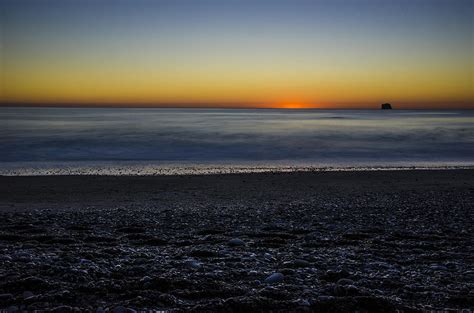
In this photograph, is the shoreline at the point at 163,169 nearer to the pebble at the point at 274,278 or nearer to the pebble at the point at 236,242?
the pebble at the point at 236,242

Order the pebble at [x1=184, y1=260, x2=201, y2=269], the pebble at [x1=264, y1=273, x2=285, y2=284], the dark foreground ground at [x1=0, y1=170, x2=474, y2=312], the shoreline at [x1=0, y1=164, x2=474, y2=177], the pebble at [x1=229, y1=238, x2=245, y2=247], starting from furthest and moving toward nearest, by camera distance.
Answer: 1. the shoreline at [x1=0, y1=164, x2=474, y2=177]
2. the pebble at [x1=229, y1=238, x2=245, y2=247]
3. the pebble at [x1=184, y1=260, x2=201, y2=269]
4. the pebble at [x1=264, y1=273, x2=285, y2=284]
5. the dark foreground ground at [x1=0, y1=170, x2=474, y2=312]

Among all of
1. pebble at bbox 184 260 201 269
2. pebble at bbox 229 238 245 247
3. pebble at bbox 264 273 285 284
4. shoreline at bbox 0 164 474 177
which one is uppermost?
pebble at bbox 264 273 285 284

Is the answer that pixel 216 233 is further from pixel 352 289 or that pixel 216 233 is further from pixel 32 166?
pixel 32 166

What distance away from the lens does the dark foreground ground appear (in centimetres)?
426

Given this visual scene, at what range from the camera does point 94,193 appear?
40.7 ft

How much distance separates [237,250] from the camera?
20.2 ft

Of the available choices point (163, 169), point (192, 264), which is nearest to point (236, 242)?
point (192, 264)

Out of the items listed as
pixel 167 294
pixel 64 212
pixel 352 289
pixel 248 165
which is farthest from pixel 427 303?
pixel 248 165

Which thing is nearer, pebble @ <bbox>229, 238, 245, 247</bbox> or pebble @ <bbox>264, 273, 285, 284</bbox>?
pebble @ <bbox>264, 273, 285, 284</bbox>

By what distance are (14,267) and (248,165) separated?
17.6m

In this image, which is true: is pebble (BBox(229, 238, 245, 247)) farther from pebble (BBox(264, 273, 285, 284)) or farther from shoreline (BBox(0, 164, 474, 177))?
shoreline (BBox(0, 164, 474, 177))

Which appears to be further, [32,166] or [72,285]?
[32,166]

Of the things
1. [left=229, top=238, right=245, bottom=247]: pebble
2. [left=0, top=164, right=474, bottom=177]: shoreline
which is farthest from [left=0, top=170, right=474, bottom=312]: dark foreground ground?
[left=0, top=164, right=474, bottom=177]: shoreline

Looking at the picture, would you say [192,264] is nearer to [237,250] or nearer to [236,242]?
[237,250]
